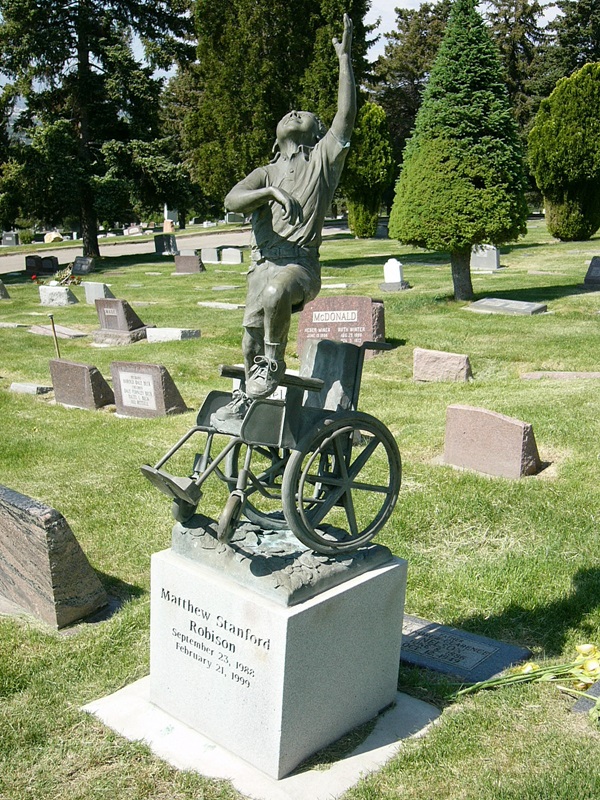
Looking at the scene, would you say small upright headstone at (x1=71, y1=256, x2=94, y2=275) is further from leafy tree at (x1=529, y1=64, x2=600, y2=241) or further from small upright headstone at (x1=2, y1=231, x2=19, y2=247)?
small upright headstone at (x1=2, y1=231, x2=19, y2=247)

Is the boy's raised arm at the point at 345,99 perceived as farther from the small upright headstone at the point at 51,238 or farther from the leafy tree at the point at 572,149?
the small upright headstone at the point at 51,238

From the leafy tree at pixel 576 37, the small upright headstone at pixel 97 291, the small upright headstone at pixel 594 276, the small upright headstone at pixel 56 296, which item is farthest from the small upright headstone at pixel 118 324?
the leafy tree at pixel 576 37

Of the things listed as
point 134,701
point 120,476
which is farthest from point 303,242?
point 120,476

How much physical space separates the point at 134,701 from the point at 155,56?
108 ft

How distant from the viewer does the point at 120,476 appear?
8.20 meters

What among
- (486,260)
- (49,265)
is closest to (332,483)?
(486,260)

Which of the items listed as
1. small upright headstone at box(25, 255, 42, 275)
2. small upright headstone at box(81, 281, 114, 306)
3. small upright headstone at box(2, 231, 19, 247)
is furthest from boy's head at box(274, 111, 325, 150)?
small upright headstone at box(2, 231, 19, 247)

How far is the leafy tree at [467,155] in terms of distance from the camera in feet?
56.4

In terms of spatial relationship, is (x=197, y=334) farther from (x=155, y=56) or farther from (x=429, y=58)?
(x=429, y=58)

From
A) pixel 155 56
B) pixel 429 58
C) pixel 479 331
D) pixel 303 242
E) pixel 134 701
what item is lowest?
pixel 134 701

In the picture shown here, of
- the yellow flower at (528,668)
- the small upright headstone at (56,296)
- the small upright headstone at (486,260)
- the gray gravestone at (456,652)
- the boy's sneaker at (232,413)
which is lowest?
the gray gravestone at (456,652)

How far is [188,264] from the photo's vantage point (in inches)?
1141

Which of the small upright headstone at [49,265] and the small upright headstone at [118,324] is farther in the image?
the small upright headstone at [49,265]

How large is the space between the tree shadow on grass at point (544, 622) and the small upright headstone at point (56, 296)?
20.2 m
